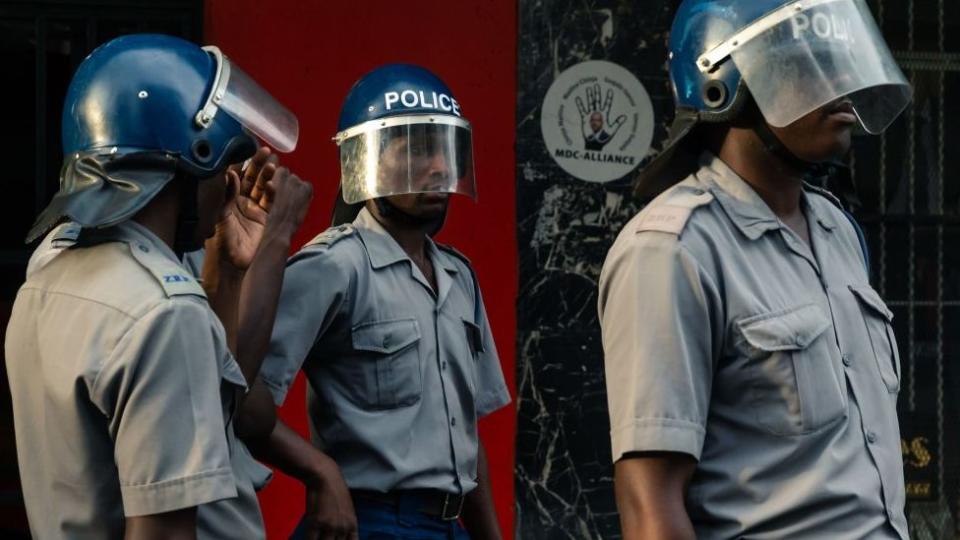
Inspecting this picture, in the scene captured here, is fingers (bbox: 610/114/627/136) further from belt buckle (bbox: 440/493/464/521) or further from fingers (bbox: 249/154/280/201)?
fingers (bbox: 249/154/280/201)

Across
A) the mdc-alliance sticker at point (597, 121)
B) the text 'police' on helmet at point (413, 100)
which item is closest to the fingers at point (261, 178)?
the text 'police' on helmet at point (413, 100)

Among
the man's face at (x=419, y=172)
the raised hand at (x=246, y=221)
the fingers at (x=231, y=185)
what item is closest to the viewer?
the fingers at (x=231, y=185)

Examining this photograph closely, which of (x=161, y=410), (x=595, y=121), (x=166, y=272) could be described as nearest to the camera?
(x=161, y=410)

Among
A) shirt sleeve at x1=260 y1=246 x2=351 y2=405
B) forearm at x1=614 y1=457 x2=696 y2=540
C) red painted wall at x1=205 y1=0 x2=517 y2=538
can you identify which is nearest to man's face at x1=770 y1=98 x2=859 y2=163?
forearm at x1=614 y1=457 x2=696 y2=540

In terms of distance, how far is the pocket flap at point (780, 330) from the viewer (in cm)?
254

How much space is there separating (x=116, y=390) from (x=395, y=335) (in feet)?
4.99

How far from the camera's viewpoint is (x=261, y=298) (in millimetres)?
3482

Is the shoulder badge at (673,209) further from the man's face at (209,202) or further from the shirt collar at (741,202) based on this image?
the man's face at (209,202)

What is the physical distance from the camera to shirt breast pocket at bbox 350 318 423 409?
3844 millimetres

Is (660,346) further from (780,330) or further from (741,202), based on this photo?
(741,202)

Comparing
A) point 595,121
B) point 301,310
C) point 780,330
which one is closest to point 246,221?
point 301,310

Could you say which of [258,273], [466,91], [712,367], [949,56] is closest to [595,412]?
[466,91]

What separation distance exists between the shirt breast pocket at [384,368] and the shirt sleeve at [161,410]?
1407mm

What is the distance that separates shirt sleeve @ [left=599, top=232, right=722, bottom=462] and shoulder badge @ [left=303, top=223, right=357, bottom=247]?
57.5 inches
